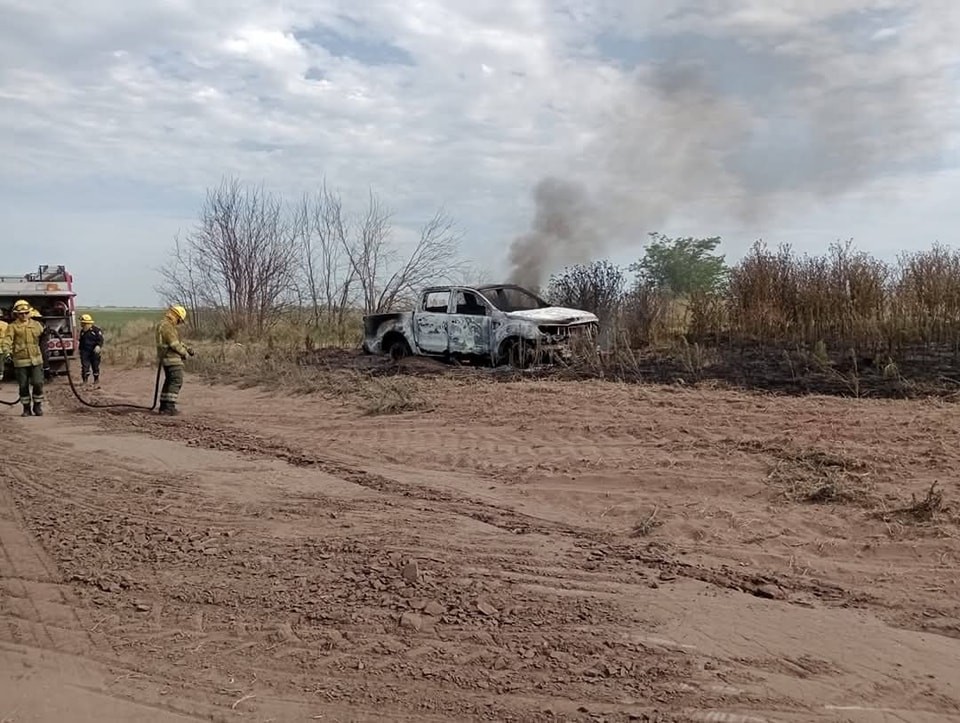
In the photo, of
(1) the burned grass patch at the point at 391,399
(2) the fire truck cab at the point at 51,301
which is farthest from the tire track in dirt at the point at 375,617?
(2) the fire truck cab at the point at 51,301

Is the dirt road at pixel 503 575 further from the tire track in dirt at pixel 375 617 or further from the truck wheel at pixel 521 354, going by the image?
the truck wheel at pixel 521 354

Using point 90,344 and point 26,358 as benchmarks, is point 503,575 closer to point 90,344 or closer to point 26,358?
point 26,358

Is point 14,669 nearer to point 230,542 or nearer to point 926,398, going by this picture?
point 230,542

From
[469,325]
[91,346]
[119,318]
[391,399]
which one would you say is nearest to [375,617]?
[391,399]

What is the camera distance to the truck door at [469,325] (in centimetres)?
1603

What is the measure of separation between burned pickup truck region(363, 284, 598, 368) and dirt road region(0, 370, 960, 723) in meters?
5.42

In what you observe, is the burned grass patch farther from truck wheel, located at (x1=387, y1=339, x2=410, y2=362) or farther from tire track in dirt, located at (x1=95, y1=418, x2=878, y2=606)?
truck wheel, located at (x1=387, y1=339, x2=410, y2=362)

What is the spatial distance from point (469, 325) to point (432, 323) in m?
1.00

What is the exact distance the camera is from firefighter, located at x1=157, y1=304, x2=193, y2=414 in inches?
502

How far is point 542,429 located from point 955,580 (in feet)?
17.5

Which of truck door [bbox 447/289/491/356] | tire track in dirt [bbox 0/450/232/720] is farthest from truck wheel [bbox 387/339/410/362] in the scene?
tire track in dirt [bbox 0/450/232/720]

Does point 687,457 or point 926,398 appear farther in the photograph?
point 926,398

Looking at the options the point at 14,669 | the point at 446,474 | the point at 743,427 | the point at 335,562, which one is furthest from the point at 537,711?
the point at 743,427

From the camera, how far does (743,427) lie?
9.25m
